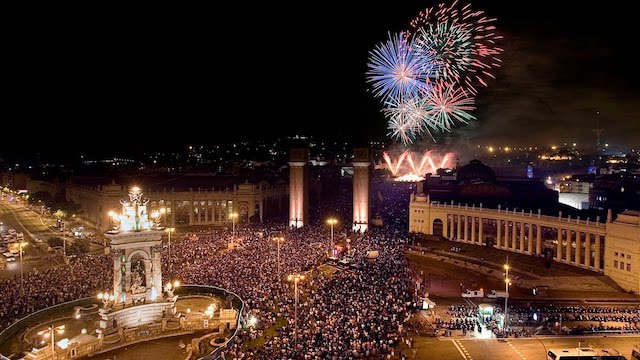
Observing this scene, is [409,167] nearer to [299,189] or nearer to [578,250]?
[299,189]

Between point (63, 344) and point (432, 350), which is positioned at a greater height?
point (63, 344)

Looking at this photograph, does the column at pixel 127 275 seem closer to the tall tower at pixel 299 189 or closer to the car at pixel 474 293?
the car at pixel 474 293

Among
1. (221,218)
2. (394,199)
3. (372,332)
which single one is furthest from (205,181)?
(372,332)

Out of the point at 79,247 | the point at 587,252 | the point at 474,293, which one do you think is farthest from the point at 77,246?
the point at 587,252

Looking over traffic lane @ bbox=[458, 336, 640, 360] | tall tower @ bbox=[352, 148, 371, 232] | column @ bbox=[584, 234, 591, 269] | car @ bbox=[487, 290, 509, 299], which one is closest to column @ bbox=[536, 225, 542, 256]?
column @ bbox=[584, 234, 591, 269]

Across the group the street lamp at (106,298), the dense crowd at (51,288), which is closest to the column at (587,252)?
the street lamp at (106,298)

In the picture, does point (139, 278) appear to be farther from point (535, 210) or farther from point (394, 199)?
point (394, 199)
